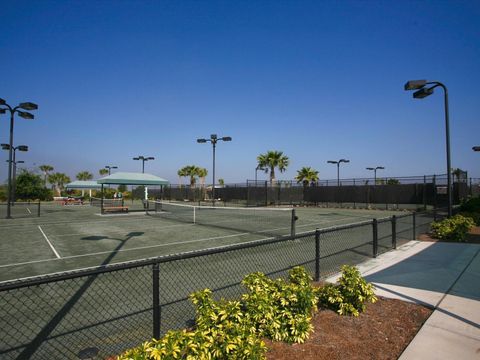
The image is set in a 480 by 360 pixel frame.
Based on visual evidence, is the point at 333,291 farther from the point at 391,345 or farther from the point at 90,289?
the point at 90,289

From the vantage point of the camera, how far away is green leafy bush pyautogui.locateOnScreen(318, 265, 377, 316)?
495 centimetres

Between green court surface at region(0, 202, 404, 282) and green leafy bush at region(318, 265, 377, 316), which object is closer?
green leafy bush at region(318, 265, 377, 316)

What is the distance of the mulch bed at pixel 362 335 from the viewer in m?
3.80

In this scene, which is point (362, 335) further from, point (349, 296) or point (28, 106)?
point (28, 106)

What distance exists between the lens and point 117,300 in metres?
5.75

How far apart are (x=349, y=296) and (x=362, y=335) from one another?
809 millimetres

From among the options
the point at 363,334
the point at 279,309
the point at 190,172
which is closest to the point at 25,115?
the point at 279,309

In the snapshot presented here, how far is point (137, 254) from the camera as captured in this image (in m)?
9.73

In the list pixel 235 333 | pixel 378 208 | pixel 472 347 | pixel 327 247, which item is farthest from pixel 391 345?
pixel 378 208

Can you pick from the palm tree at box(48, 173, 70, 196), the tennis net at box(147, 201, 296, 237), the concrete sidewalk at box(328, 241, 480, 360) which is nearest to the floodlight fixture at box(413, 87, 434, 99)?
the concrete sidewalk at box(328, 241, 480, 360)

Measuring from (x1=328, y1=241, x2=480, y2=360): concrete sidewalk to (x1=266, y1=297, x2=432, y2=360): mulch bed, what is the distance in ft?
0.59

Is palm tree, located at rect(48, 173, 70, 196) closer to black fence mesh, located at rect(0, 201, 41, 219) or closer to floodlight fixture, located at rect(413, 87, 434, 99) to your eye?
black fence mesh, located at rect(0, 201, 41, 219)

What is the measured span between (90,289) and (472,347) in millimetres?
6823

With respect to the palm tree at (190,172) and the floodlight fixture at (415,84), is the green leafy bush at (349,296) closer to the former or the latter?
the floodlight fixture at (415,84)
